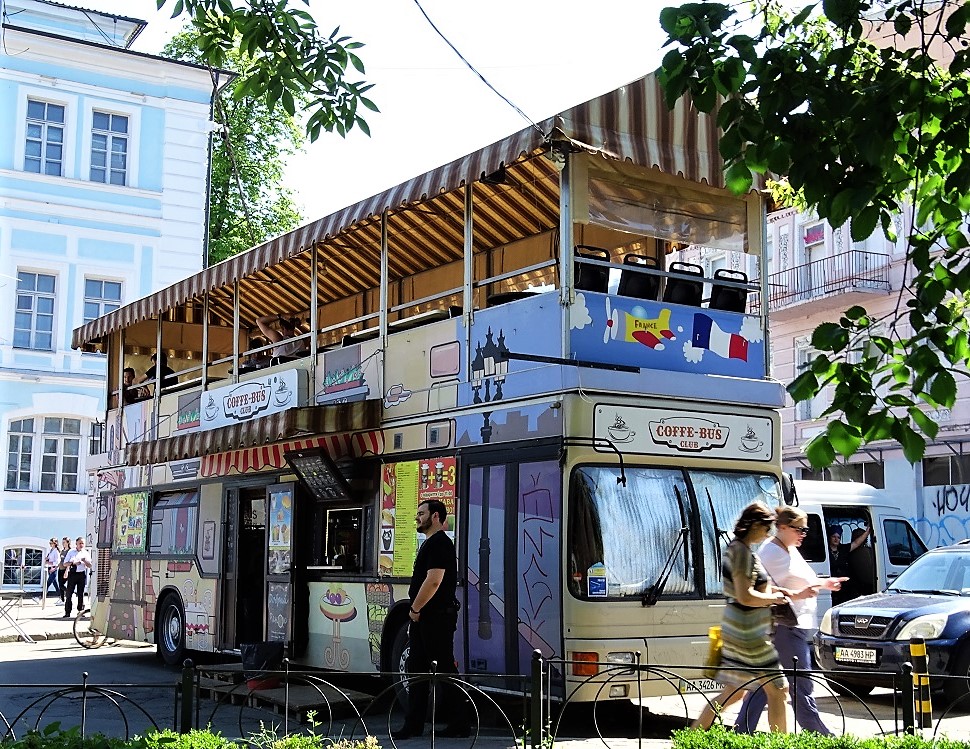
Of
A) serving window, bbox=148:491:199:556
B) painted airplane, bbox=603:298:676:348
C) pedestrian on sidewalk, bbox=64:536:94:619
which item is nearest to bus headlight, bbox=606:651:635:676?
painted airplane, bbox=603:298:676:348

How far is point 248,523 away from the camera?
51.8 ft

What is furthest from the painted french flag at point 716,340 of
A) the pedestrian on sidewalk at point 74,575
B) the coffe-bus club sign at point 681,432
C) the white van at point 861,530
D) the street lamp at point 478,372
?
the pedestrian on sidewalk at point 74,575

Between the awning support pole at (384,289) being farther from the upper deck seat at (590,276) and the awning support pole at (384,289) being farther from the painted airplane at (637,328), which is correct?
the painted airplane at (637,328)

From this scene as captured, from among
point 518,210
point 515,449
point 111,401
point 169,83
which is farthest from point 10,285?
point 515,449

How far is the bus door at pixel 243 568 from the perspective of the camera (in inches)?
607

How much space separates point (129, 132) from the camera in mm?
34438

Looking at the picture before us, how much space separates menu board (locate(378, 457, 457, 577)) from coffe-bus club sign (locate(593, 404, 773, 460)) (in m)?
1.74

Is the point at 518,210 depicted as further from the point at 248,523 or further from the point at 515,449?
the point at 248,523

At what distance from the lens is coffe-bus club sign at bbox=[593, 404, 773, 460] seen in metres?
10.5

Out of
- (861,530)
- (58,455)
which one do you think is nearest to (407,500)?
(861,530)

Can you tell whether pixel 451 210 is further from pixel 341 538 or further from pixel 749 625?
pixel 749 625

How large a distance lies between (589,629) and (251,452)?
652cm

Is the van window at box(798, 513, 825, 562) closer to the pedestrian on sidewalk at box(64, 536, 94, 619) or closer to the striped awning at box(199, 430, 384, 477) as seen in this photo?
the striped awning at box(199, 430, 384, 477)

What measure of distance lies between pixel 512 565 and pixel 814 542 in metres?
8.46
